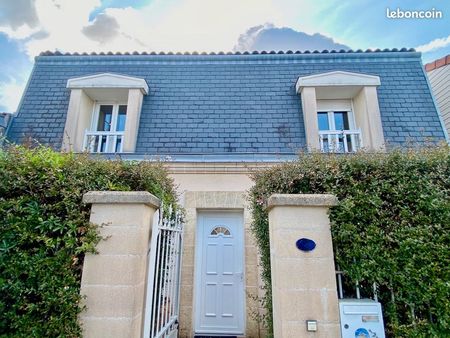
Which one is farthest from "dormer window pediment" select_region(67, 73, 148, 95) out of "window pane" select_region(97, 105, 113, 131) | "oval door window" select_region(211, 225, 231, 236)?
"oval door window" select_region(211, 225, 231, 236)

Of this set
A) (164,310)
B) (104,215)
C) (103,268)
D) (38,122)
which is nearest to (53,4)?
(38,122)

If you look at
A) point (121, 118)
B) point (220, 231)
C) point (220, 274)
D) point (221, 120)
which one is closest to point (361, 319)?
point (220, 274)

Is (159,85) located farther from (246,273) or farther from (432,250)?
(432,250)

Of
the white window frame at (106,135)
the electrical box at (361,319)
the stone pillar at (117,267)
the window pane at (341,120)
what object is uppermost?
the window pane at (341,120)

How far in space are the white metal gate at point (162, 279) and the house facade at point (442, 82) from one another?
29.8 feet

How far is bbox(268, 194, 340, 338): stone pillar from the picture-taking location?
229 cm

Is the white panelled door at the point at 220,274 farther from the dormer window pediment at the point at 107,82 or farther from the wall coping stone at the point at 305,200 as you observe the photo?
the dormer window pediment at the point at 107,82

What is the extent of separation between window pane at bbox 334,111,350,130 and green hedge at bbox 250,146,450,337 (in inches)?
152

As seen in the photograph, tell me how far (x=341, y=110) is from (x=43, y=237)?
7.08 metres

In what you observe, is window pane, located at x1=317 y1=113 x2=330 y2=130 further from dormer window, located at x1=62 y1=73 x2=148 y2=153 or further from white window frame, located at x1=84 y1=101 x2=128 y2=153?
white window frame, located at x1=84 y1=101 x2=128 y2=153

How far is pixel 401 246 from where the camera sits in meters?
2.36

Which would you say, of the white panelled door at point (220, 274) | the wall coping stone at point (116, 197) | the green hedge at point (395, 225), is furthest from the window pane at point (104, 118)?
the green hedge at point (395, 225)

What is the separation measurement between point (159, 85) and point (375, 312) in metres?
6.54

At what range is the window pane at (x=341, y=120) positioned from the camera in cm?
647
